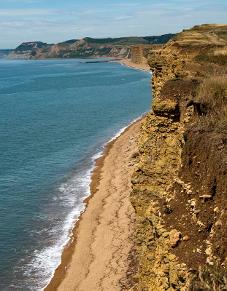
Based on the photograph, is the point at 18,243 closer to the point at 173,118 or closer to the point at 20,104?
the point at 173,118

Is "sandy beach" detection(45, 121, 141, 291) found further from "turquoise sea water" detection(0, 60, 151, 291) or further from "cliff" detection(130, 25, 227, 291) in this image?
"cliff" detection(130, 25, 227, 291)

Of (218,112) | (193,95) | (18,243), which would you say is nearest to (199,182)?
(218,112)

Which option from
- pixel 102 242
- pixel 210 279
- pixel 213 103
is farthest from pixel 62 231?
pixel 210 279

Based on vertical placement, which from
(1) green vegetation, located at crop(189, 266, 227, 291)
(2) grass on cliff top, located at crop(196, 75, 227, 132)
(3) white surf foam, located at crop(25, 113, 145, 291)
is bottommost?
(3) white surf foam, located at crop(25, 113, 145, 291)

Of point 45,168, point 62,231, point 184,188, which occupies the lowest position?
point 62,231

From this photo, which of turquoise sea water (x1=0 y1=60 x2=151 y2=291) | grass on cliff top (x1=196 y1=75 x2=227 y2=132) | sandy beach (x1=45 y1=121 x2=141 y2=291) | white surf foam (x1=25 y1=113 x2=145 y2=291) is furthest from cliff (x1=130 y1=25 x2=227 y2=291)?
turquoise sea water (x1=0 y1=60 x2=151 y2=291)

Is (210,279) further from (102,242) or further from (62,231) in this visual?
(62,231)

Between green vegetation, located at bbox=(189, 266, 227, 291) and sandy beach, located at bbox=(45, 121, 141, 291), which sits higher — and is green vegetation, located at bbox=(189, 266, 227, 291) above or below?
above
